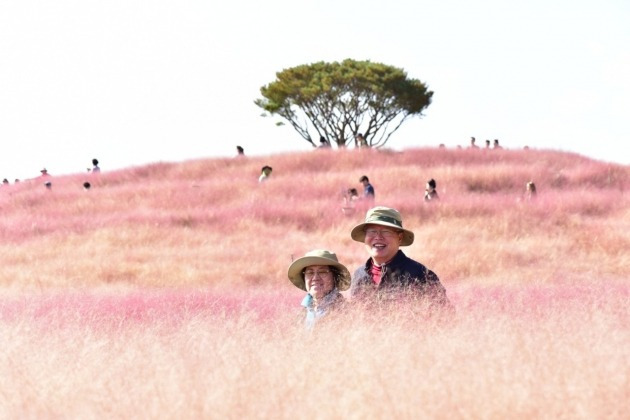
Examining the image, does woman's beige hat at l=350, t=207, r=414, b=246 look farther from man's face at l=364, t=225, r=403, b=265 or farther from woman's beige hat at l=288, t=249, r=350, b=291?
woman's beige hat at l=288, t=249, r=350, b=291

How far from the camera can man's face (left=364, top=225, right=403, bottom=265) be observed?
7645 millimetres

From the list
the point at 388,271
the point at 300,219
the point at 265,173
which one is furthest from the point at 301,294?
the point at 265,173

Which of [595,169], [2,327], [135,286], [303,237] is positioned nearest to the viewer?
[2,327]

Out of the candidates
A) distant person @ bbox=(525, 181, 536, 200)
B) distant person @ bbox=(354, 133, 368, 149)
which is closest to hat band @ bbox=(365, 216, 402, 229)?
distant person @ bbox=(525, 181, 536, 200)

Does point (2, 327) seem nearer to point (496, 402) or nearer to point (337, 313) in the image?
point (337, 313)

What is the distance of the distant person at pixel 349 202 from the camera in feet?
78.8

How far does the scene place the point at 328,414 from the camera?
4.72 meters

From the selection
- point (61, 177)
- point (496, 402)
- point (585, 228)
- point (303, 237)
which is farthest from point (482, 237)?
point (61, 177)

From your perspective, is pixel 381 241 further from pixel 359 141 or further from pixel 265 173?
pixel 359 141

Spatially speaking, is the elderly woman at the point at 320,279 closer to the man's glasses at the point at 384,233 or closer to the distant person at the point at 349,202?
the man's glasses at the point at 384,233

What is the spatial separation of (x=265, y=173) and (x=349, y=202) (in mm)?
6027

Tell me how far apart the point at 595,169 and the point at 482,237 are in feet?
41.4

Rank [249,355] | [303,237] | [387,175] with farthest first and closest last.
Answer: [387,175], [303,237], [249,355]

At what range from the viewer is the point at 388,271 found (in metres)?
7.70
